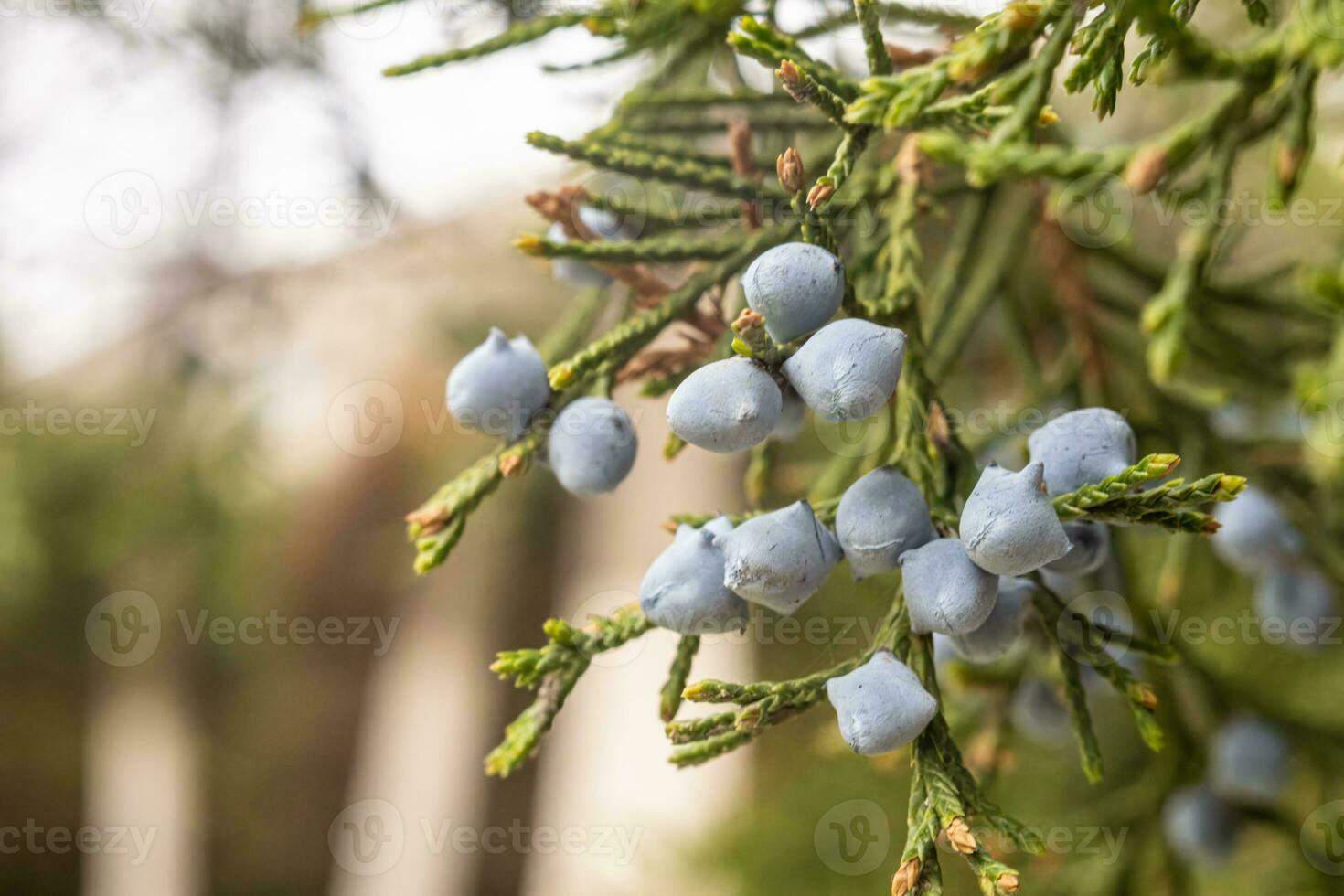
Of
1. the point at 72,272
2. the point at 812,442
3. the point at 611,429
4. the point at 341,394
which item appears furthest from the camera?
the point at 812,442

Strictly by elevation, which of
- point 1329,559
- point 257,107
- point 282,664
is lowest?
point 282,664

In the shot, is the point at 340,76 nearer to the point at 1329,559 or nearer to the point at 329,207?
the point at 329,207

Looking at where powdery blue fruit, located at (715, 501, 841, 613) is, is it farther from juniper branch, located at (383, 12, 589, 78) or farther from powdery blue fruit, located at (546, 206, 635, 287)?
juniper branch, located at (383, 12, 589, 78)

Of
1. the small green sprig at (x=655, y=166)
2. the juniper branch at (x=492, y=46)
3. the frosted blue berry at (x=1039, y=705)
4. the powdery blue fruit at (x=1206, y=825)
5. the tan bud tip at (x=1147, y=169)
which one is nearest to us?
the tan bud tip at (x=1147, y=169)

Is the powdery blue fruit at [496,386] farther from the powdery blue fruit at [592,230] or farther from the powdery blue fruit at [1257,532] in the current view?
the powdery blue fruit at [1257,532]

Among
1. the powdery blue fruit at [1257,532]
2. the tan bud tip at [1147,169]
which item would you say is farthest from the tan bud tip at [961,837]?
the powdery blue fruit at [1257,532]

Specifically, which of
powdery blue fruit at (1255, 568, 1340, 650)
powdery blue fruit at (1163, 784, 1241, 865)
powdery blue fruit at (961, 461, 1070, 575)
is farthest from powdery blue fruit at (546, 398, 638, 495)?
powdery blue fruit at (1163, 784, 1241, 865)

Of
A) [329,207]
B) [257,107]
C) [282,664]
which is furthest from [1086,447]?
[282,664]
